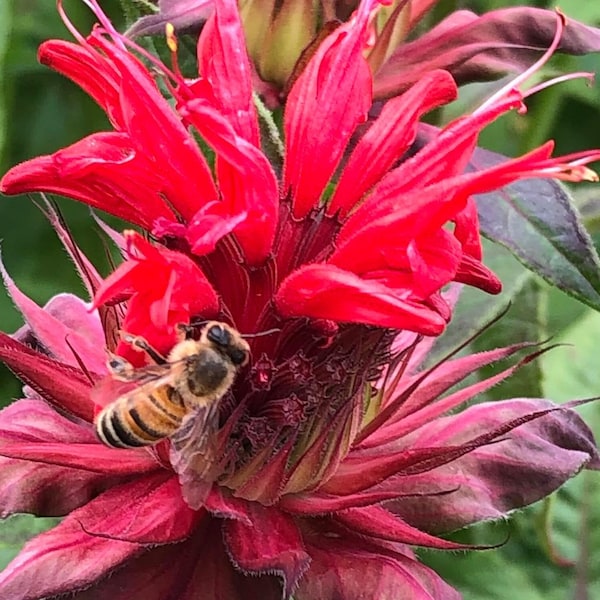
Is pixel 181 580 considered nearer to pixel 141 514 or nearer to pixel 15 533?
pixel 141 514

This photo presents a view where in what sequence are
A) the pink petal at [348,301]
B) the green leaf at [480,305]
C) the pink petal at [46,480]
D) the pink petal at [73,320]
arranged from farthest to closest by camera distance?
the green leaf at [480,305] < the pink petal at [73,320] < the pink petal at [46,480] < the pink petal at [348,301]

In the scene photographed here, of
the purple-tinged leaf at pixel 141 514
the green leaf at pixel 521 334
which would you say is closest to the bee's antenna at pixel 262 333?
the purple-tinged leaf at pixel 141 514

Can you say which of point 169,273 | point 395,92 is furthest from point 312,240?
point 395,92

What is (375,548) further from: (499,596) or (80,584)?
(499,596)

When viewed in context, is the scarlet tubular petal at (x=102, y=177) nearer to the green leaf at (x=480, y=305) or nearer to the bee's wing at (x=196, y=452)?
the bee's wing at (x=196, y=452)

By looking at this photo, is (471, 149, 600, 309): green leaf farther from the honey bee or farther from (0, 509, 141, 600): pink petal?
(0, 509, 141, 600): pink petal

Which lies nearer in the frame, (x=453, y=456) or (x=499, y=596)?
(x=453, y=456)
